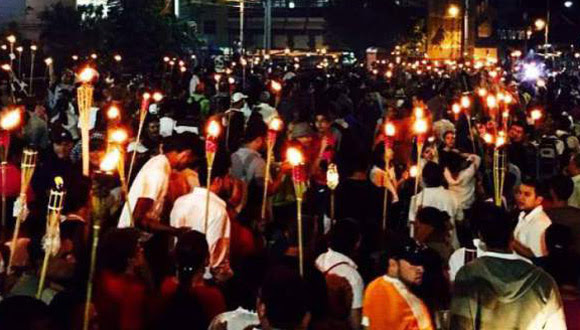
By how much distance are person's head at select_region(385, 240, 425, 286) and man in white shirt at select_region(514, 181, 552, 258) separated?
6.01 ft

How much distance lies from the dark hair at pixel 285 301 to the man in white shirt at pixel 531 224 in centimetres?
317

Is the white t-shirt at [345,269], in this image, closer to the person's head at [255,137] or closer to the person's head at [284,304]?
the person's head at [284,304]

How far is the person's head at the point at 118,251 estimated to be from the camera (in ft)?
19.4

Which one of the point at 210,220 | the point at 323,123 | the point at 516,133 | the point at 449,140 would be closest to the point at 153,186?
the point at 210,220

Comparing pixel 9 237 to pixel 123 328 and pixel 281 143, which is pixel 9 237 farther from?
pixel 281 143

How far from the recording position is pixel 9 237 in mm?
7906

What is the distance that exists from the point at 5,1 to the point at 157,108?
34474 mm

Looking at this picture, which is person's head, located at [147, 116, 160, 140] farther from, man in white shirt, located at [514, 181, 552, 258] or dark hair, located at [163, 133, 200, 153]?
man in white shirt, located at [514, 181, 552, 258]

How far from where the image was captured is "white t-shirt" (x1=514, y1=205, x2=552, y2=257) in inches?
301

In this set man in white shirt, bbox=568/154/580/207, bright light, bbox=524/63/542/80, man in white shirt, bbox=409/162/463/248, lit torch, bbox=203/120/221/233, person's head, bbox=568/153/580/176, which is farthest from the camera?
bright light, bbox=524/63/542/80

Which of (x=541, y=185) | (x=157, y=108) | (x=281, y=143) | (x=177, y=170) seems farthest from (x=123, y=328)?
(x=157, y=108)

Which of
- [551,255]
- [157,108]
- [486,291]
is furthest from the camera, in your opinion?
[157,108]

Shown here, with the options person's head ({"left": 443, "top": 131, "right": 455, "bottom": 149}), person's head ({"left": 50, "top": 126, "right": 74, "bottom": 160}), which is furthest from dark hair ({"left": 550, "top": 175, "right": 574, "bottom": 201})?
person's head ({"left": 50, "top": 126, "right": 74, "bottom": 160})

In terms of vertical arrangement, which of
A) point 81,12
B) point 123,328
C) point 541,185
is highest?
point 81,12
